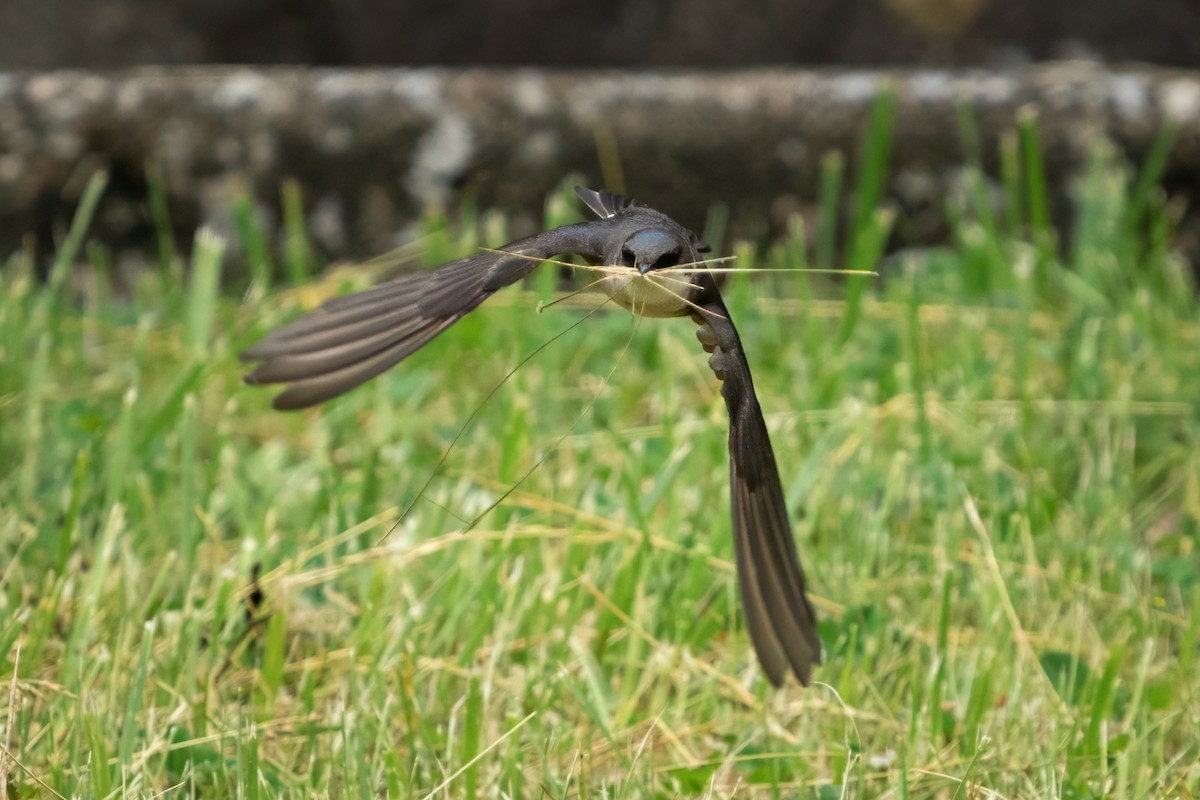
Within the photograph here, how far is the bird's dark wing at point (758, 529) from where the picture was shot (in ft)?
2.71

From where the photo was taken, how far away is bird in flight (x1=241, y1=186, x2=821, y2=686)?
805 millimetres

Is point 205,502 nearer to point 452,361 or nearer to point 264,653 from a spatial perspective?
point 264,653

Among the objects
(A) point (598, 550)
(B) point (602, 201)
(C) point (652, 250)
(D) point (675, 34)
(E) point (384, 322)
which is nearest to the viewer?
(C) point (652, 250)

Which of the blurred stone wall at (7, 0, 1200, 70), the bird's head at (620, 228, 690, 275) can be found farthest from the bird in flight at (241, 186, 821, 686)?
the blurred stone wall at (7, 0, 1200, 70)

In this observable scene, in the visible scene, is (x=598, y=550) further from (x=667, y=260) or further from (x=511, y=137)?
(x=511, y=137)

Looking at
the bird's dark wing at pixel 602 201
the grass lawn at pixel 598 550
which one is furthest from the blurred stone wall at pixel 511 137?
the bird's dark wing at pixel 602 201

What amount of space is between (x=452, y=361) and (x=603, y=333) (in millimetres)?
255

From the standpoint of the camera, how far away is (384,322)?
0.89 metres

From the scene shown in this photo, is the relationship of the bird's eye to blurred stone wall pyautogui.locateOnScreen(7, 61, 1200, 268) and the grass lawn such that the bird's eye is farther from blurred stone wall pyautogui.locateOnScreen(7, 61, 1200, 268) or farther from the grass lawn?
blurred stone wall pyautogui.locateOnScreen(7, 61, 1200, 268)

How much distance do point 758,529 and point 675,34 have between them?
208cm

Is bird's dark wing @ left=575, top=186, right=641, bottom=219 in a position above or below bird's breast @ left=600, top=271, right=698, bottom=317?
above

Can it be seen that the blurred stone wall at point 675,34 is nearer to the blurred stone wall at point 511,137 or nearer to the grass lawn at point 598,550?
the blurred stone wall at point 511,137

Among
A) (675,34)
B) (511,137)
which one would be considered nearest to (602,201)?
(511,137)

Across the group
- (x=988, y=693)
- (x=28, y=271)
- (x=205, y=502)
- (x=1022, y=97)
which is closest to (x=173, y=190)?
(x=28, y=271)
